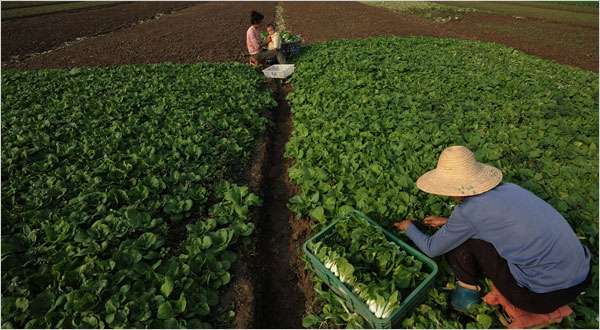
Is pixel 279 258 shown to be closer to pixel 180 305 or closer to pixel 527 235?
pixel 180 305

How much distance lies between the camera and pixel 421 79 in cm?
759

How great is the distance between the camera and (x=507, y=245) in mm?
2275

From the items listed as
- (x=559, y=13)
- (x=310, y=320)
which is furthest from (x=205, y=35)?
(x=559, y=13)

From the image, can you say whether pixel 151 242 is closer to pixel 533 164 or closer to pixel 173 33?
pixel 533 164

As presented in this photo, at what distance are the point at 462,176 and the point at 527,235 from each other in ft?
2.05

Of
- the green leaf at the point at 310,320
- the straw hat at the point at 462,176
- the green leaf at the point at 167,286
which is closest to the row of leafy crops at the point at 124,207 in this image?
the green leaf at the point at 167,286

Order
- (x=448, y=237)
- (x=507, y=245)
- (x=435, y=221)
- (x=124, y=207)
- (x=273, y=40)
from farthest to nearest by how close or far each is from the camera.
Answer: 1. (x=273, y=40)
2. (x=124, y=207)
3. (x=435, y=221)
4. (x=448, y=237)
5. (x=507, y=245)

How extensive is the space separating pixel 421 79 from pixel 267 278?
266 inches

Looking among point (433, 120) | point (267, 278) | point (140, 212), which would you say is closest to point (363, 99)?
point (433, 120)

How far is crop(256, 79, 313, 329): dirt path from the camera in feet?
10.1

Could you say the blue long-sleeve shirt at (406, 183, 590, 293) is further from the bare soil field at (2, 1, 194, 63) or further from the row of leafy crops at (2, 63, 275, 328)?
the bare soil field at (2, 1, 194, 63)

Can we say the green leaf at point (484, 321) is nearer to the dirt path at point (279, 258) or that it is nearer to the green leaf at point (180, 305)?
the dirt path at point (279, 258)

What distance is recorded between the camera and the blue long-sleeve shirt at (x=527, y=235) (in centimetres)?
209

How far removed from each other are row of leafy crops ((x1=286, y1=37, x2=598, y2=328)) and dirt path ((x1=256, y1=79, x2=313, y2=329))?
300mm
